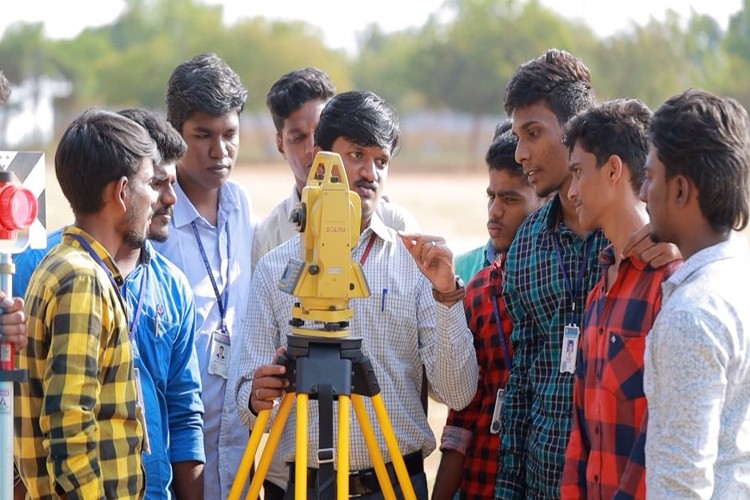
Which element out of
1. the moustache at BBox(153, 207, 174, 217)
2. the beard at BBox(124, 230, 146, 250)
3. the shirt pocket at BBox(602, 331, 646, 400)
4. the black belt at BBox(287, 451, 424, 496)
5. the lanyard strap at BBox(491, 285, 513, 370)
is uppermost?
the moustache at BBox(153, 207, 174, 217)

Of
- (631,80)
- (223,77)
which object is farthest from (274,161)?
(223,77)

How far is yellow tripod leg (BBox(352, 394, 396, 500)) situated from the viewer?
332 centimetres

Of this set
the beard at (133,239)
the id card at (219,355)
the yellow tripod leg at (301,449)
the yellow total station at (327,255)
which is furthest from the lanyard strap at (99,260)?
the id card at (219,355)

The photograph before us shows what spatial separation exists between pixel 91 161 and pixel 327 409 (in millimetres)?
1019

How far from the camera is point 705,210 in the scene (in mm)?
2734

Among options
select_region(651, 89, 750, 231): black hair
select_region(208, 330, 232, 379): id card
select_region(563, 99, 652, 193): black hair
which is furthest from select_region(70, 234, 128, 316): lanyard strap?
select_region(651, 89, 750, 231): black hair

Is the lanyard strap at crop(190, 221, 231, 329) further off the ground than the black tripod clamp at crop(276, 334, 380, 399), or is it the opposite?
the lanyard strap at crop(190, 221, 231, 329)

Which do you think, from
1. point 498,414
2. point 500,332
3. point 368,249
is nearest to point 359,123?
point 368,249

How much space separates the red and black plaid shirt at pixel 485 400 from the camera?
3.88 metres

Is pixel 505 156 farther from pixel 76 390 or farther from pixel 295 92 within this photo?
pixel 76 390

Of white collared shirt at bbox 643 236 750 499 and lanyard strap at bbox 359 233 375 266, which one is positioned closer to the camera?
white collared shirt at bbox 643 236 750 499

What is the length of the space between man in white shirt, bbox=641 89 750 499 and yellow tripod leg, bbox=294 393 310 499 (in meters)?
1.03

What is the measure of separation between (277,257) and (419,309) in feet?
1.73

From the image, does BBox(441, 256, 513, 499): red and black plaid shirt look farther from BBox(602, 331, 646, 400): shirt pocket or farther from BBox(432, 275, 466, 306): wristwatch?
BBox(602, 331, 646, 400): shirt pocket
